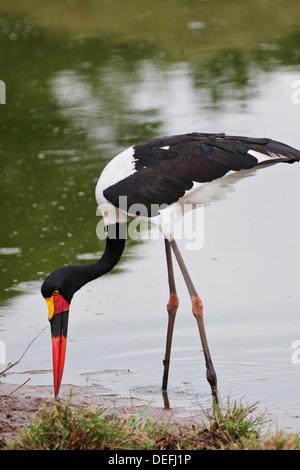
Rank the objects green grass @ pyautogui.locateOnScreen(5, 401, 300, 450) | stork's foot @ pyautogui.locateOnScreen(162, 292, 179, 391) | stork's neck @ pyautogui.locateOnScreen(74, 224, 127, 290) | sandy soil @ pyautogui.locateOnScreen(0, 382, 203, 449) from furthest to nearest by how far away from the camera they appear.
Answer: stork's neck @ pyautogui.locateOnScreen(74, 224, 127, 290)
stork's foot @ pyautogui.locateOnScreen(162, 292, 179, 391)
sandy soil @ pyautogui.locateOnScreen(0, 382, 203, 449)
green grass @ pyautogui.locateOnScreen(5, 401, 300, 450)

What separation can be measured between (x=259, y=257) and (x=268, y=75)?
207 inches

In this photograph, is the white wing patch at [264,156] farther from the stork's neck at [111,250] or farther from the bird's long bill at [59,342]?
the bird's long bill at [59,342]

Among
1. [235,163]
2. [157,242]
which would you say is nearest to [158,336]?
[235,163]

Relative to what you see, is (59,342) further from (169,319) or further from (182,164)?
(182,164)

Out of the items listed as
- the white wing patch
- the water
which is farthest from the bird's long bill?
the white wing patch

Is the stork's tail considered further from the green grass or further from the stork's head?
the green grass

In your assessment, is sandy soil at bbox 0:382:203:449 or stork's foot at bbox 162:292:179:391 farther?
stork's foot at bbox 162:292:179:391

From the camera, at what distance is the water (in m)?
5.75

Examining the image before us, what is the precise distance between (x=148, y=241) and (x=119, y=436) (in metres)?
4.02

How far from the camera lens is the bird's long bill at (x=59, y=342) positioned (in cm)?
521

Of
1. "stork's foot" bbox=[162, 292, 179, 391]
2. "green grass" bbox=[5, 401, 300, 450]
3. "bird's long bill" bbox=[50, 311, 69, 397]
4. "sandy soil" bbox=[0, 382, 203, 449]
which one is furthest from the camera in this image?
"stork's foot" bbox=[162, 292, 179, 391]

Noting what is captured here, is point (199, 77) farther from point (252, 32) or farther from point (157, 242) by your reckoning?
point (157, 242)

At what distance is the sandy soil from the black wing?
110 cm
